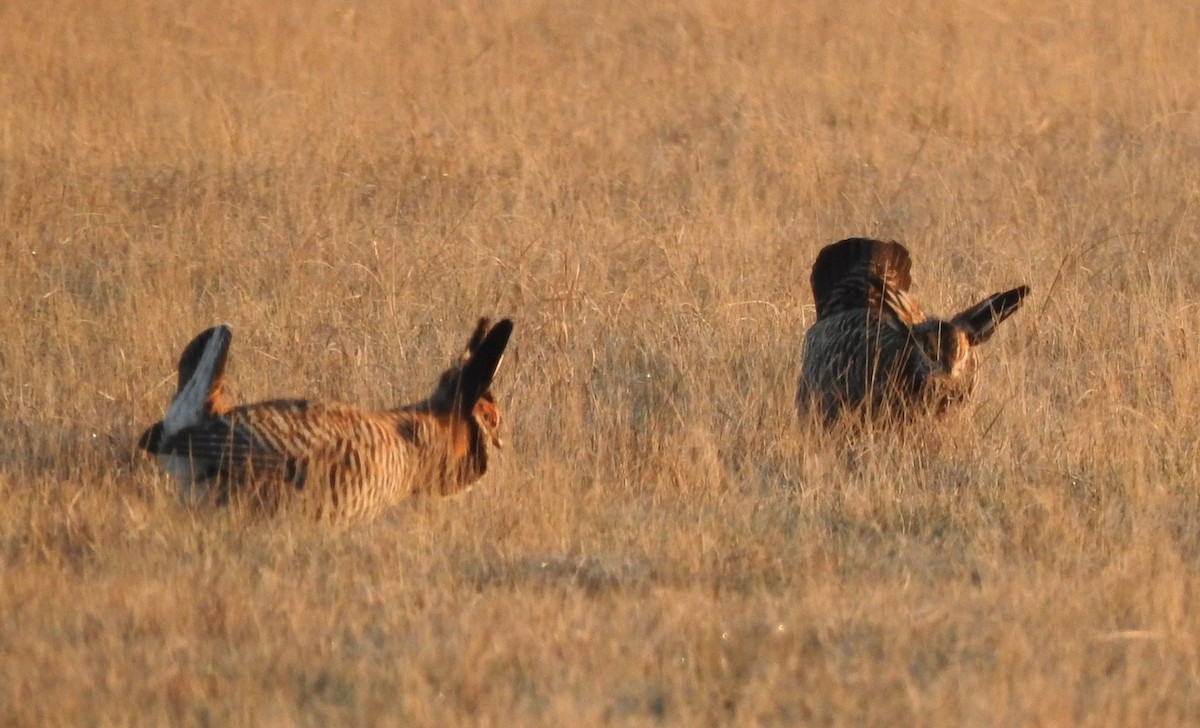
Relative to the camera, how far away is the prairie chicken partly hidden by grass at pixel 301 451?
5156mm

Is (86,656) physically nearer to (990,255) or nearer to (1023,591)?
(1023,591)

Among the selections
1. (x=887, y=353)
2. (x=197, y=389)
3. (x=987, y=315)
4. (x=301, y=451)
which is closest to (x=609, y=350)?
(x=887, y=353)

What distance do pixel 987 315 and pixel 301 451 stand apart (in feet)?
9.11

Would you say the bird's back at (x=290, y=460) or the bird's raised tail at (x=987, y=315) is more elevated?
the bird's raised tail at (x=987, y=315)

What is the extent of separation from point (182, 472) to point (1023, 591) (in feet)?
8.09

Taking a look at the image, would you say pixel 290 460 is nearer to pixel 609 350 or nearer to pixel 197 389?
pixel 197 389

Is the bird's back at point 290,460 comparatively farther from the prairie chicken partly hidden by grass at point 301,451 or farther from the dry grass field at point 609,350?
the dry grass field at point 609,350

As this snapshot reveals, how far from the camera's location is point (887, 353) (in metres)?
6.57

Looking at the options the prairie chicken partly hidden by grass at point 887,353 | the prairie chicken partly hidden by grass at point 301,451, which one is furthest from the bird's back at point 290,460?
the prairie chicken partly hidden by grass at point 887,353

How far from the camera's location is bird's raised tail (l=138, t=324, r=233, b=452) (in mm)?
5371

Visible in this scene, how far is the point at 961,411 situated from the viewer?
21.1 feet

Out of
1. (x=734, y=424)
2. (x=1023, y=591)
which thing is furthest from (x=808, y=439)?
(x=1023, y=591)

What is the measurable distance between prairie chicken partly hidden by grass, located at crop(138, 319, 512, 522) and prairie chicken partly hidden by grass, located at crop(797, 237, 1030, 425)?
1.49m

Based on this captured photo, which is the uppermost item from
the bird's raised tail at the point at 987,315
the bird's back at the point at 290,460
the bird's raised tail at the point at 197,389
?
the bird's raised tail at the point at 987,315
